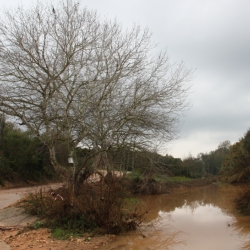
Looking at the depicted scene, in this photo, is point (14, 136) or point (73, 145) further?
point (14, 136)

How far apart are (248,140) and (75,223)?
29.5 m

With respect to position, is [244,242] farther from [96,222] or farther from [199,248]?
[96,222]

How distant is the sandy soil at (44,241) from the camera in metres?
8.94

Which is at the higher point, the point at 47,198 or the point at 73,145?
the point at 73,145

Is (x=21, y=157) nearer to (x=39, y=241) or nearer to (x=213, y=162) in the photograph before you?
(x=39, y=241)

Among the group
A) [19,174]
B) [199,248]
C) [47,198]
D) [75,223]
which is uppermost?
[19,174]

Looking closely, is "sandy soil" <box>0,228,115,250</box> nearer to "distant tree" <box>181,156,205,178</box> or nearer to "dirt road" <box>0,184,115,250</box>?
"dirt road" <box>0,184,115,250</box>

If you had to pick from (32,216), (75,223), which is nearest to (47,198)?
(32,216)

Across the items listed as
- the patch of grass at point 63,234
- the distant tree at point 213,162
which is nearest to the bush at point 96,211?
the patch of grass at point 63,234

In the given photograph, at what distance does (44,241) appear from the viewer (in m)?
9.41

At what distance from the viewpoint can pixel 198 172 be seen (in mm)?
48469

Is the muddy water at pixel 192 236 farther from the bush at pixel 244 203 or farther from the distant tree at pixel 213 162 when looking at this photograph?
the distant tree at pixel 213 162

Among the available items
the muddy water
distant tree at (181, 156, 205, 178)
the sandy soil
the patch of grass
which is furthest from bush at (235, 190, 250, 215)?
distant tree at (181, 156, 205, 178)

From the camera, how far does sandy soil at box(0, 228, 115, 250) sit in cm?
894
